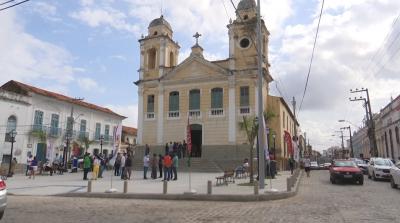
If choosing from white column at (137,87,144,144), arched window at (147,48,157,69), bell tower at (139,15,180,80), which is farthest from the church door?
arched window at (147,48,157,69)

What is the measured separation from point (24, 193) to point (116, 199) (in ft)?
14.5

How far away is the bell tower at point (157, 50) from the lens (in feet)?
124

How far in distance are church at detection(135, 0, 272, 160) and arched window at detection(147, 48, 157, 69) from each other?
138 millimetres

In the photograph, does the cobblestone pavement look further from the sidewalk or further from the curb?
the sidewalk

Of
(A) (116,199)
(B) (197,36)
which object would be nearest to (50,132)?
(B) (197,36)

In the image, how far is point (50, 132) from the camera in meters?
40.8

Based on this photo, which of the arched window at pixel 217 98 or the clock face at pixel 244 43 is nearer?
Answer: the arched window at pixel 217 98

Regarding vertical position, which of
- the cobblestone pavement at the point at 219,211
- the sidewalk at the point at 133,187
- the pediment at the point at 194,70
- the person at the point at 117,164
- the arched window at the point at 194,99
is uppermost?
the pediment at the point at 194,70

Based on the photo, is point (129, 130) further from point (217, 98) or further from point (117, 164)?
point (117, 164)

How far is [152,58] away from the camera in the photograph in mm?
39500

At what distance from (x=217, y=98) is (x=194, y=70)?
3751 mm

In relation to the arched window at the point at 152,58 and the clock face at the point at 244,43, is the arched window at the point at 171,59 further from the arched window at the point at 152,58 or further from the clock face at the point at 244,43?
the clock face at the point at 244,43

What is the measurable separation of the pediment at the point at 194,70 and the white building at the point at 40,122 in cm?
992

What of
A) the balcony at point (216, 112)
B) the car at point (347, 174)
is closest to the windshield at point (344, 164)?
the car at point (347, 174)
